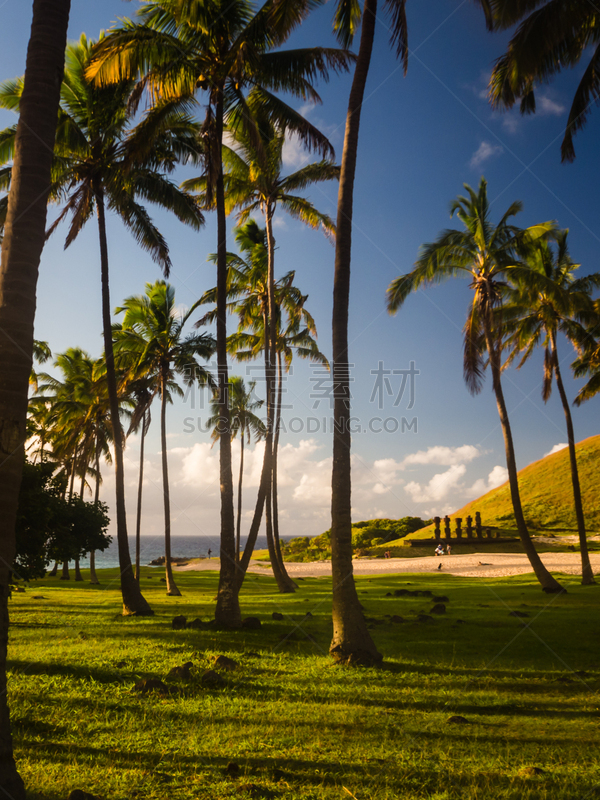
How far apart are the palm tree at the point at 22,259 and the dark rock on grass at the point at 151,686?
10.8 ft

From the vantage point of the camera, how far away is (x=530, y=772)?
436 centimetres

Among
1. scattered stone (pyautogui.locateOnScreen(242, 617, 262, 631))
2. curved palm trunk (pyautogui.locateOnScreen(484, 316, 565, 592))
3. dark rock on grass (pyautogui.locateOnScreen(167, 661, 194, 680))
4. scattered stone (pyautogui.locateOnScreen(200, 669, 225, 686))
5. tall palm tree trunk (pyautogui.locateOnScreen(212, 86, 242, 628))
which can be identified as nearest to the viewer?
scattered stone (pyautogui.locateOnScreen(200, 669, 225, 686))

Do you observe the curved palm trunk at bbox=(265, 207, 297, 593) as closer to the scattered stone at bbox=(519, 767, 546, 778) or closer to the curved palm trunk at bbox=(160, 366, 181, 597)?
the curved palm trunk at bbox=(160, 366, 181, 597)

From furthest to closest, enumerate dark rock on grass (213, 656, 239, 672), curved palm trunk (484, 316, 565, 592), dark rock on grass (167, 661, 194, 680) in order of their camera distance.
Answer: curved palm trunk (484, 316, 565, 592)
dark rock on grass (213, 656, 239, 672)
dark rock on grass (167, 661, 194, 680)

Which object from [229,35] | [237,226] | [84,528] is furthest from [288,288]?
[84,528]

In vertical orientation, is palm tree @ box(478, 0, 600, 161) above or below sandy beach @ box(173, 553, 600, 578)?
above

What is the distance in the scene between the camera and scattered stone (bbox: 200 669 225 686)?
7.07 m

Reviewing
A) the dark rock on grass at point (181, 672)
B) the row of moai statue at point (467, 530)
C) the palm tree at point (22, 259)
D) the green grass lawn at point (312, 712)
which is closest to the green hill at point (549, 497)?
the row of moai statue at point (467, 530)

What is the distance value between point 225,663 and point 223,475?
4.59m

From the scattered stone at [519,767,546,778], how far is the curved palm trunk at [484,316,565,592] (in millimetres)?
12201

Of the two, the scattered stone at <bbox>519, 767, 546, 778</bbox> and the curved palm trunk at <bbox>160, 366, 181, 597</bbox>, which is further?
the curved palm trunk at <bbox>160, 366, 181, 597</bbox>

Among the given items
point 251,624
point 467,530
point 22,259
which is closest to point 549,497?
point 467,530

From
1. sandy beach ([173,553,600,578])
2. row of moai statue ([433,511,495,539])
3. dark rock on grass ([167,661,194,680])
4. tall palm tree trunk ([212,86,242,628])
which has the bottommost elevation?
sandy beach ([173,553,600,578])

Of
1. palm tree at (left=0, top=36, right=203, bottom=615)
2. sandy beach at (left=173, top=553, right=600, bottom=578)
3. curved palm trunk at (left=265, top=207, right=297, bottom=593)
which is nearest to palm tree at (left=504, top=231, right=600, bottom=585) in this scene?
sandy beach at (left=173, top=553, right=600, bottom=578)
